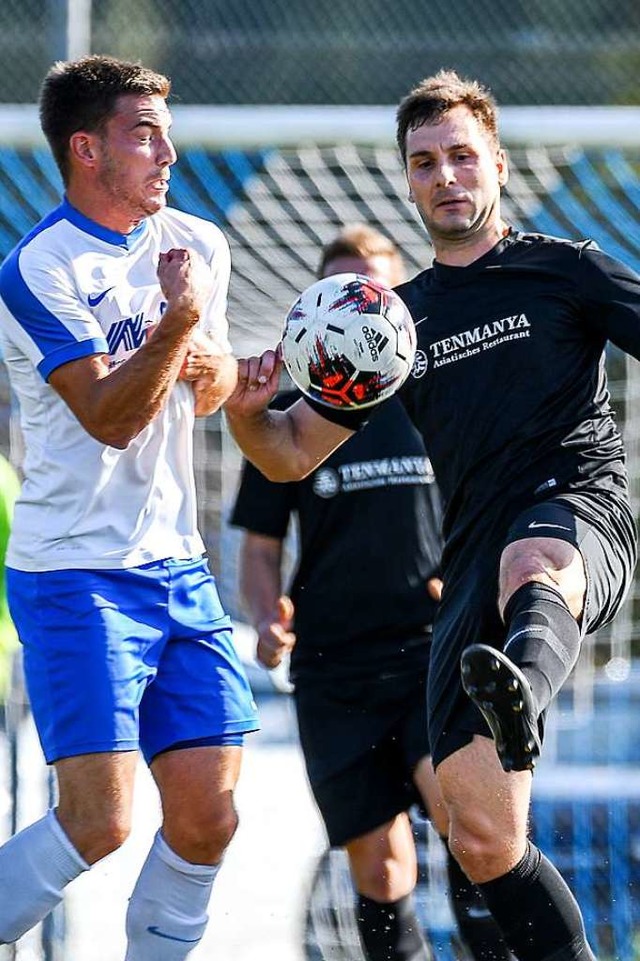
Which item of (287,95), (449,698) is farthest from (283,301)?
(287,95)

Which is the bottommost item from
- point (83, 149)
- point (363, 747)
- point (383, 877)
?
point (383, 877)

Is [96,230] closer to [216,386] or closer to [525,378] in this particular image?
[216,386]

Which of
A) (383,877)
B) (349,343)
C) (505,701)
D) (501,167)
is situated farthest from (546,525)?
(383,877)

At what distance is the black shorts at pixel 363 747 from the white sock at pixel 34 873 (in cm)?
130

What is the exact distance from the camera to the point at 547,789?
264 inches

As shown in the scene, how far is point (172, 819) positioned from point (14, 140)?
9.84 ft

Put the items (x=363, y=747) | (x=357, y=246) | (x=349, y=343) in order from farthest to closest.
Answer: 1. (x=357, y=246)
2. (x=363, y=747)
3. (x=349, y=343)

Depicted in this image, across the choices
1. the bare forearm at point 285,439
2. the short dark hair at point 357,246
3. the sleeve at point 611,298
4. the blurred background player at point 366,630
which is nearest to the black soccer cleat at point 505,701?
the sleeve at point 611,298

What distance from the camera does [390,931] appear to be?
5.17m

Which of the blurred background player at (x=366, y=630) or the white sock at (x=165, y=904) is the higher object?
the blurred background player at (x=366, y=630)

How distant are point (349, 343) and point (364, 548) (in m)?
1.25

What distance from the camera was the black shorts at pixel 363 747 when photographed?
5.23 m

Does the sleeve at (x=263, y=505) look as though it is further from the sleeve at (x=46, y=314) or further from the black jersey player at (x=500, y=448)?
the sleeve at (x=46, y=314)

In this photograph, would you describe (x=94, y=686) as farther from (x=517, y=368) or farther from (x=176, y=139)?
(x=176, y=139)
